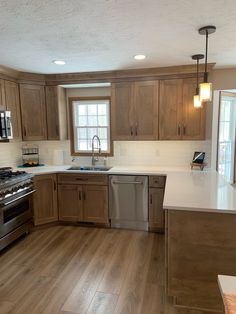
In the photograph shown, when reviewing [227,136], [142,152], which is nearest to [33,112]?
[142,152]

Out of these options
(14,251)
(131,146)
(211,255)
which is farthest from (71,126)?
(211,255)

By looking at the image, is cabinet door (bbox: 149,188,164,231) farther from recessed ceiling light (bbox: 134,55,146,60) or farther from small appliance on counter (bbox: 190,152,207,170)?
recessed ceiling light (bbox: 134,55,146,60)

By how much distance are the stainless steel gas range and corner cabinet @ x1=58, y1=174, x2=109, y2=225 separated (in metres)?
0.51

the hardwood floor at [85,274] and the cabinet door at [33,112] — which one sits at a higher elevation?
the cabinet door at [33,112]

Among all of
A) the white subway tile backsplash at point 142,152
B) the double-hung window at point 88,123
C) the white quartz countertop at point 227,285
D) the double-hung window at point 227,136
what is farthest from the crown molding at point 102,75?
the white quartz countertop at point 227,285

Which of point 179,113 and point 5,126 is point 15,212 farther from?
point 179,113

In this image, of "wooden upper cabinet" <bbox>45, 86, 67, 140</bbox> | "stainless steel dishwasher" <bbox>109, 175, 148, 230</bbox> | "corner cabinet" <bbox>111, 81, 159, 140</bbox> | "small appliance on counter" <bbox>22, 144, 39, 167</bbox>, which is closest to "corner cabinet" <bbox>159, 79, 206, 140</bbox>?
"corner cabinet" <bbox>111, 81, 159, 140</bbox>

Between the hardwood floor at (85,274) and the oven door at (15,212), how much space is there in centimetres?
30

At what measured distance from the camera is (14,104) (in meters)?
3.70

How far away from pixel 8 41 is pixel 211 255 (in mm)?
2773

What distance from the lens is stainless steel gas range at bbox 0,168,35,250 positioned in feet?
9.71

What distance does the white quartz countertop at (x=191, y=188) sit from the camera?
6.45 feet

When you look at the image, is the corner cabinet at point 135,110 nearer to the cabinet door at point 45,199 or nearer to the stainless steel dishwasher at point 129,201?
the stainless steel dishwasher at point 129,201

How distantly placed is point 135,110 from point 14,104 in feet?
6.31
